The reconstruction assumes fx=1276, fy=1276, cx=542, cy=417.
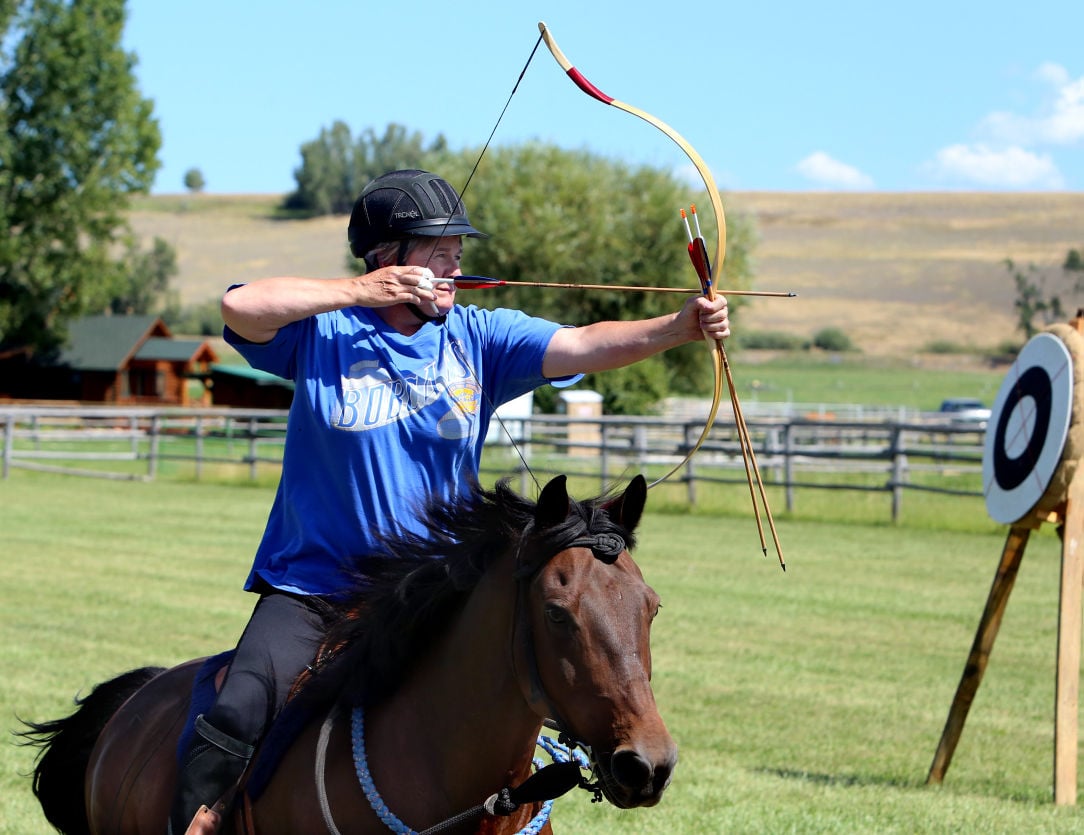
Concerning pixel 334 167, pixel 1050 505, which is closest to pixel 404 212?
pixel 1050 505

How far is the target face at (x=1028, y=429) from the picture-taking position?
669cm

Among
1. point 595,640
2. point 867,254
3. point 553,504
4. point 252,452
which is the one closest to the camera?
point 595,640

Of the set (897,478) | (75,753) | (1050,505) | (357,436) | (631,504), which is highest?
(357,436)

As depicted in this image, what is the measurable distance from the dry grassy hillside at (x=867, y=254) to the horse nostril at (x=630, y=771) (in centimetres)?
7438

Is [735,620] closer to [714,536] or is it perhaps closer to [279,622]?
[714,536]

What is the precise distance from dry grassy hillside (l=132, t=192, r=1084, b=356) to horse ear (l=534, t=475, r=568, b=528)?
243 feet

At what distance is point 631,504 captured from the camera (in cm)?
288

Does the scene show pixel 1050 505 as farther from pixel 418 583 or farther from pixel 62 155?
pixel 62 155

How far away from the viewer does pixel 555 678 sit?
2631mm

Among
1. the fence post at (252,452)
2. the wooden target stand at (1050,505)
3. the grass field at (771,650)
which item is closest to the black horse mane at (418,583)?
the grass field at (771,650)

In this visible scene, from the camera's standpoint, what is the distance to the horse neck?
9.36 feet

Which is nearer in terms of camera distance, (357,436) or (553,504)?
(553,504)

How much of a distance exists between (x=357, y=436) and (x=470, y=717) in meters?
0.81

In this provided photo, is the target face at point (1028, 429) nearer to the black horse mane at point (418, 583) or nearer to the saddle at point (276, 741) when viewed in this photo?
the black horse mane at point (418, 583)
